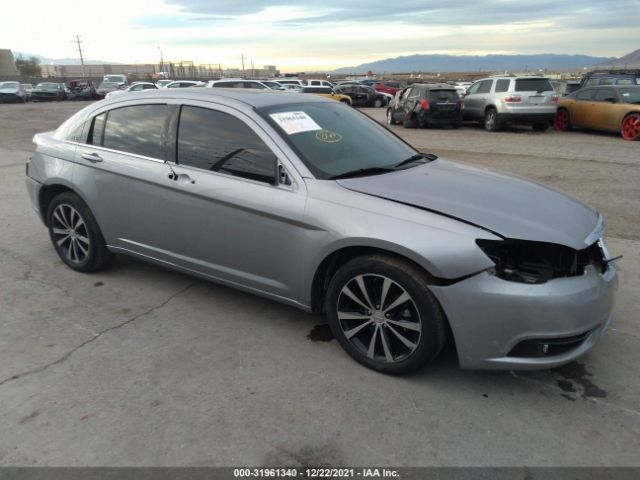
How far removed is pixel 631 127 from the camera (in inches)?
539

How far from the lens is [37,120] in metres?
21.9

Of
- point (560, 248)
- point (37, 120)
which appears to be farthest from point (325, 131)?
point (37, 120)

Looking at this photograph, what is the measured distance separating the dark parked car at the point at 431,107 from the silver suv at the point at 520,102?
1.08 meters

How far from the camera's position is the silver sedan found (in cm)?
275

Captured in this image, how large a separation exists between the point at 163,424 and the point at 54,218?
9.27ft

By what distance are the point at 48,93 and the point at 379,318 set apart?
4065 cm

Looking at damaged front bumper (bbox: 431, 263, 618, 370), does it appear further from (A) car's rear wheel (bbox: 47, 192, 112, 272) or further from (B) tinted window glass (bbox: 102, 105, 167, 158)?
(A) car's rear wheel (bbox: 47, 192, 112, 272)

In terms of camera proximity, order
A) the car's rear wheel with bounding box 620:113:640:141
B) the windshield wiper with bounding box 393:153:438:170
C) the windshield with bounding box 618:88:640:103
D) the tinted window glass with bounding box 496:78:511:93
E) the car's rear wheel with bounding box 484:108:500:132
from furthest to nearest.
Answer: the car's rear wheel with bounding box 484:108:500:132, the tinted window glass with bounding box 496:78:511:93, the windshield with bounding box 618:88:640:103, the car's rear wheel with bounding box 620:113:640:141, the windshield wiper with bounding box 393:153:438:170

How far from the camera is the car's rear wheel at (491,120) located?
53.7ft

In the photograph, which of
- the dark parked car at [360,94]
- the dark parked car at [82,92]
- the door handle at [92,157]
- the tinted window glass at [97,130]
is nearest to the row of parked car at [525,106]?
the dark parked car at [360,94]

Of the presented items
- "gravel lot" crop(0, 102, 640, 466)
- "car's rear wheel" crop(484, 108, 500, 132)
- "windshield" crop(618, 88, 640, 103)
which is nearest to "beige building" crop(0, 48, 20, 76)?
"car's rear wheel" crop(484, 108, 500, 132)

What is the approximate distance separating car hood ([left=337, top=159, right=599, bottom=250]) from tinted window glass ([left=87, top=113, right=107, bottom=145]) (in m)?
2.35

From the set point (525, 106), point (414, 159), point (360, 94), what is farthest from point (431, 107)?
point (360, 94)

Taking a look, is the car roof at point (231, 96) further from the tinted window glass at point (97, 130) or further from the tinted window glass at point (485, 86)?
the tinted window glass at point (485, 86)
